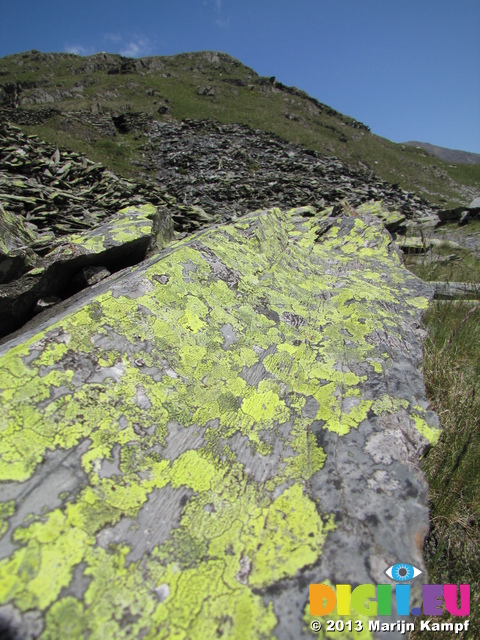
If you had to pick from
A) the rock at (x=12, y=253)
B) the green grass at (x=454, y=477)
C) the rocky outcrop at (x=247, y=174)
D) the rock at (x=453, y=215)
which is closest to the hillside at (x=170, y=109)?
the rocky outcrop at (x=247, y=174)

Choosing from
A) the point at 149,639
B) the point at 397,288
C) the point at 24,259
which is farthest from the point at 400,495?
the point at 24,259

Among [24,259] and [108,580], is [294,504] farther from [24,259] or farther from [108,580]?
[24,259]

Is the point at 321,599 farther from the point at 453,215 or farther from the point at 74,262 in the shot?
the point at 453,215

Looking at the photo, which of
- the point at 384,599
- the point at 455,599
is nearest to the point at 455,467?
the point at 455,599

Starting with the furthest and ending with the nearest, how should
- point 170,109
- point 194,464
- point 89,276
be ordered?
point 170,109
point 89,276
point 194,464

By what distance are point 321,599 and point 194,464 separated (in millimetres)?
845

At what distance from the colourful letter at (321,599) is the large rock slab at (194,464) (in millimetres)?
32

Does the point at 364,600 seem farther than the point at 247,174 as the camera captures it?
→ No

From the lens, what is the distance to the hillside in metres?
33.3

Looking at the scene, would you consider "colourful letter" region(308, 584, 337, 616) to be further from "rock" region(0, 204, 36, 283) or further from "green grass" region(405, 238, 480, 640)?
"rock" region(0, 204, 36, 283)

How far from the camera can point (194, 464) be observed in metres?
1.84

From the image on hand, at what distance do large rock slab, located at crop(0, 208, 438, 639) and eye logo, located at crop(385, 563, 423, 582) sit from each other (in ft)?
0.12

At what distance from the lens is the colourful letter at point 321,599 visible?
1372mm

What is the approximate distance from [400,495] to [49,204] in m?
11.6
